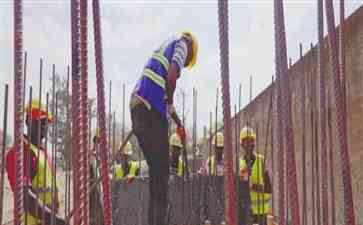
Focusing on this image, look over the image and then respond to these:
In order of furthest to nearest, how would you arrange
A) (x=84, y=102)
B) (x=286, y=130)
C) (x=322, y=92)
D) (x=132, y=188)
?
(x=132, y=188)
(x=322, y=92)
(x=286, y=130)
(x=84, y=102)

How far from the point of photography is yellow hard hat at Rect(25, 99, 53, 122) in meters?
3.39

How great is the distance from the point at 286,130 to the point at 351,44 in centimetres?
354

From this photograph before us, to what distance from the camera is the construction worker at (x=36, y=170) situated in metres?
3.03

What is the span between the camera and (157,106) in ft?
11.8

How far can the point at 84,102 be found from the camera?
5.72 ft

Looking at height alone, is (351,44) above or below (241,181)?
above

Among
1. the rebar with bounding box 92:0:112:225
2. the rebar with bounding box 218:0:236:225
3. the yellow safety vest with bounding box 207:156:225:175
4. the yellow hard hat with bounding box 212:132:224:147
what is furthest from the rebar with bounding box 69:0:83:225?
the yellow safety vest with bounding box 207:156:225:175

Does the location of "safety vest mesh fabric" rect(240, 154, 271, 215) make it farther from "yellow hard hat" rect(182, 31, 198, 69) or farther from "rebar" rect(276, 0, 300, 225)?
"rebar" rect(276, 0, 300, 225)

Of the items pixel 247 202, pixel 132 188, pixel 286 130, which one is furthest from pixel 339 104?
pixel 132 188

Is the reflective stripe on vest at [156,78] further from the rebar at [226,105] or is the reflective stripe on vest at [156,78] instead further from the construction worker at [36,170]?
the rebar at [226,105]

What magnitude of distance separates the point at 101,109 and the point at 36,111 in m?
1.66

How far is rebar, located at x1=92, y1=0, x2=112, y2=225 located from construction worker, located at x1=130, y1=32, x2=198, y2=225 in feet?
5.44

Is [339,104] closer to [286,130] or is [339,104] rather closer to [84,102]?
[286,130]

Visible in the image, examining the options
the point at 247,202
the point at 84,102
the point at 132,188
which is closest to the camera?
the point at 84,102
